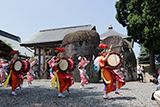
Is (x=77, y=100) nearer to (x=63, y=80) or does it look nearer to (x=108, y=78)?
(x=63, y=80)

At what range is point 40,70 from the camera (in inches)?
607

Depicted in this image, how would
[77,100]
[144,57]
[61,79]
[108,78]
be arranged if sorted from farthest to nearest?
[144,57] < [61,79] < [108,78] < [77,100]

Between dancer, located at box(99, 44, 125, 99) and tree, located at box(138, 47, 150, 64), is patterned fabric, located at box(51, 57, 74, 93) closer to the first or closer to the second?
dancer, located at box(99, 44, 125, 99)

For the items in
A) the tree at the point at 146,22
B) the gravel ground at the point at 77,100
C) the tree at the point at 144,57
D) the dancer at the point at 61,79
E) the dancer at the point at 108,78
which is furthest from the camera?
the tree at the point at 144,57

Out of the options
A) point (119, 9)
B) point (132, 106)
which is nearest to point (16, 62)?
point (132, 106)

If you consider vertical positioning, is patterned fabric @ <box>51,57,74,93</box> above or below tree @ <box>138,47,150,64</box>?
below

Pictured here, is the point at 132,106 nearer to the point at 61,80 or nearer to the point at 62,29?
Answer: the point at 61,80

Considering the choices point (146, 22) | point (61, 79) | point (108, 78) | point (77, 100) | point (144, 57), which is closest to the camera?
point (77, 100)

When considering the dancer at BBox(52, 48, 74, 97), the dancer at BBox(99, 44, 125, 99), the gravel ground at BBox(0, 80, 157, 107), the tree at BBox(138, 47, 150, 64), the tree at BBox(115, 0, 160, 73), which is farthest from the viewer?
the tree at BBox(138, 47, 150, 64)

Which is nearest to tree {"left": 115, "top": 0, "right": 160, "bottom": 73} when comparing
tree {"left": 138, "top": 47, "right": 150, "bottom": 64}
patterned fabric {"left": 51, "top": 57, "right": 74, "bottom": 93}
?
tree {"left": 138, "top": 47, "right": 150, "bottom": 64}

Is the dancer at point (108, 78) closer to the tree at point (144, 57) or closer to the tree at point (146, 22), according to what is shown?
the tree at point (146, 22)

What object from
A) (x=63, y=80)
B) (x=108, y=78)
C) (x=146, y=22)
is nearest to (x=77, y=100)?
(x=63, y=80)

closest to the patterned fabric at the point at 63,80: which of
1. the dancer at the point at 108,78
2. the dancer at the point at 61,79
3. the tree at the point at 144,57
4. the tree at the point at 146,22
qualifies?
the dancer at the point at 61,79

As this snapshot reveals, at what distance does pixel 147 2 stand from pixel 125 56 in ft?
22.4
